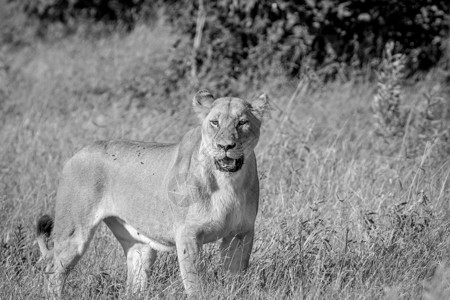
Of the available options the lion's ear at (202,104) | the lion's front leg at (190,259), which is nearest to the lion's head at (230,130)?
the lion's ear at (202,104)

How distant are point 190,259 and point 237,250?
32 centimetres

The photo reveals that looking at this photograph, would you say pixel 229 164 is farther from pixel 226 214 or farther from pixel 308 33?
pixel 308 33

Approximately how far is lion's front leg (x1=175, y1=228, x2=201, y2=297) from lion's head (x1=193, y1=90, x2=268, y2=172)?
410 millimetres

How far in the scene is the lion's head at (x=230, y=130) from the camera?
4.12 meters

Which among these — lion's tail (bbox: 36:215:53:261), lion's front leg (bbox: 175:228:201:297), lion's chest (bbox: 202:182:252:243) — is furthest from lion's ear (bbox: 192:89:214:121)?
lion's tail (bbox: 36:215:53:261)

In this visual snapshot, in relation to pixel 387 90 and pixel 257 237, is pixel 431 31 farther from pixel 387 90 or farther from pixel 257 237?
pixel 257 237

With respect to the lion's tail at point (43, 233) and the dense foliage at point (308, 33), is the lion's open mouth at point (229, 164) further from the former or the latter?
the dense foliage at point (308, 33)

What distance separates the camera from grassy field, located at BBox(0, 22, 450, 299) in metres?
4.46

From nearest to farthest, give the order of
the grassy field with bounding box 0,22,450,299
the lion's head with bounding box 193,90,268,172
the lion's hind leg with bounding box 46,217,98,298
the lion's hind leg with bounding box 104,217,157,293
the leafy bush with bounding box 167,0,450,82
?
the lion's head with bounding box 193,90,268,172
the grassy field with bounding box 0,22,450,299
the lion's hind leg with bounding box 46,217,98,298
the lion's hind leg with bounding box 104,217,157,293
the leafy bush with bounding box 167,0,450,82

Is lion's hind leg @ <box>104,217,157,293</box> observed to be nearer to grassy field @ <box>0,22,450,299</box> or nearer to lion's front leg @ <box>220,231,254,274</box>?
grassy field @ <box>0,22,450,299</box>

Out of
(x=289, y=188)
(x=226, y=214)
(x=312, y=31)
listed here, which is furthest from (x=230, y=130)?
(x=312, y=31)

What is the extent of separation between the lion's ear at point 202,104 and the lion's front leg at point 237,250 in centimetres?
71

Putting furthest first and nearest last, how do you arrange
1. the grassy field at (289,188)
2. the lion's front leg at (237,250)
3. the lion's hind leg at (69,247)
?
1. the lion's hind leg at (69,247)
2. the grassy field at (289,188)
3. the lion's front leg at (237,250)

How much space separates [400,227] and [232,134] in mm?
1455
